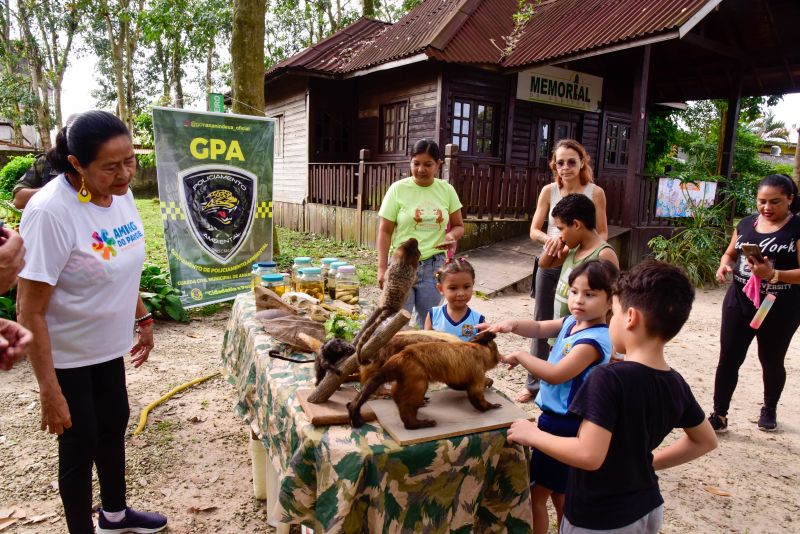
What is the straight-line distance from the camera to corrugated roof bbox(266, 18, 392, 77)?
1277cm

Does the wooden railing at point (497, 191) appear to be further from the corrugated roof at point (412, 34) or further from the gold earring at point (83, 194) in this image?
the gold earring at point (83, 194)

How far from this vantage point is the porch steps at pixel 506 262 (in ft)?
25.9

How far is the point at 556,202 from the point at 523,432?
257 centimetres

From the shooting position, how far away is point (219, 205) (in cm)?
602

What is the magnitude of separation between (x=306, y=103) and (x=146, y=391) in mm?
10673

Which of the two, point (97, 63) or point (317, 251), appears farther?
point (97, 63)

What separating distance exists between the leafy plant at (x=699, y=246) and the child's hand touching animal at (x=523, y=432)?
26.5 ft

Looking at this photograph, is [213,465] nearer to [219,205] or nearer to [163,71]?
[219,205]

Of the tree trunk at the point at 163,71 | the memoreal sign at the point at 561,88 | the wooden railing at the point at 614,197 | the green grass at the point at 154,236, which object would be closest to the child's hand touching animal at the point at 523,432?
the green grass at the point at 154,236

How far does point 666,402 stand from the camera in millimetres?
1477

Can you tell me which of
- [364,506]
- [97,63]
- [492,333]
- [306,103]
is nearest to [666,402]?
[492,333]

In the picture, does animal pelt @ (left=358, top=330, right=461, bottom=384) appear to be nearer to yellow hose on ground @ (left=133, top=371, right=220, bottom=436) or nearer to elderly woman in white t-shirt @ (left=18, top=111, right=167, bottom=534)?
elderly woman in white t-shirt @ (left=18, top=111, right=167, bottom=534)

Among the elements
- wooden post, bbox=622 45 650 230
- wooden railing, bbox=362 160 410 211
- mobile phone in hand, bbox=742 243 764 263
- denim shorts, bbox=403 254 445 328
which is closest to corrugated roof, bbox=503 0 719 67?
wooden post, bbox=622 45 650 230

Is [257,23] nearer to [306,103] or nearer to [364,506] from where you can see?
[306,103]
